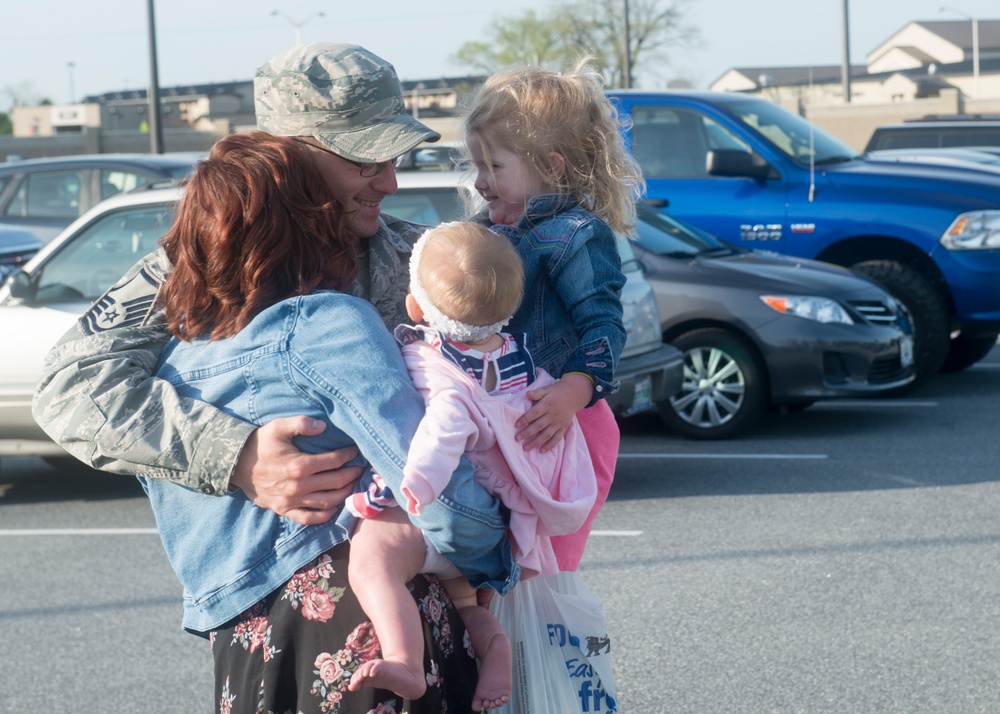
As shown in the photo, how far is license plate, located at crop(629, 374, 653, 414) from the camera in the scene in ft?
21.9

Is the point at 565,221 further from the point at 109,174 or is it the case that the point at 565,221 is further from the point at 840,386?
the point at 109,174

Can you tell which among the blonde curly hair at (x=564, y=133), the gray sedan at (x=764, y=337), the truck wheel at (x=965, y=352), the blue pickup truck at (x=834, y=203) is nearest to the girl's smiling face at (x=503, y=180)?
the blonde curly hair at (x=564, y=133)

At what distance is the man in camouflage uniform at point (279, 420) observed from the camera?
6.28 feet

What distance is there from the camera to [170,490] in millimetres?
2074

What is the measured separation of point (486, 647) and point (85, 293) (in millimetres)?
4996

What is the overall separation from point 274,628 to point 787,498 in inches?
186

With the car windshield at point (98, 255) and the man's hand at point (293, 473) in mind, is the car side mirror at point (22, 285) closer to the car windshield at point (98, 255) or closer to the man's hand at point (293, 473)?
the car windshield at point (98, 255)

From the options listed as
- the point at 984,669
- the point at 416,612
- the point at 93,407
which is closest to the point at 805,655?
the point at 984,669

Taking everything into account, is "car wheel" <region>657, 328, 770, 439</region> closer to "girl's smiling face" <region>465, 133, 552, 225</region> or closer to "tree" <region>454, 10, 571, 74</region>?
"girl's smiling face" <region>465, 133, 552, 225</region>

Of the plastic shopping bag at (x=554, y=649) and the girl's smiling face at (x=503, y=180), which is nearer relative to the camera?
the plastic shopping bag at (x=554, y=649)

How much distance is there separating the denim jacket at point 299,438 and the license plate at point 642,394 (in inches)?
185

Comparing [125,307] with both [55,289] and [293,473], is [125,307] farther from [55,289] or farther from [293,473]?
[55,289]

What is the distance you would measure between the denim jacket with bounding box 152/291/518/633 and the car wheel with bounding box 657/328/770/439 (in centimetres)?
594

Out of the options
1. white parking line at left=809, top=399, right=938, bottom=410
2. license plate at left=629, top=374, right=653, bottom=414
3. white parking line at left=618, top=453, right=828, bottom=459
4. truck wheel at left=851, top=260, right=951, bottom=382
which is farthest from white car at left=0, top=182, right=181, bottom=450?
truck wheel at left=851, top=260, right=951, bottom=382
